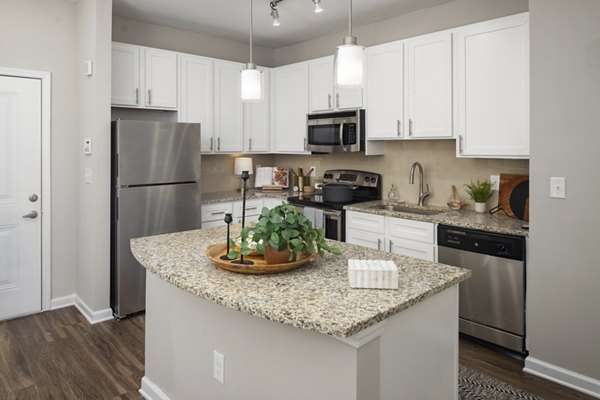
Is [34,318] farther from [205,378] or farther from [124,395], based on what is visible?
[205,378]

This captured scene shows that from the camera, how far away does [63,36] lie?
3719mm

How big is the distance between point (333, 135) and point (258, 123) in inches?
42.5

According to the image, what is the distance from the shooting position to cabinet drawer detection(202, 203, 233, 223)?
4.21 m

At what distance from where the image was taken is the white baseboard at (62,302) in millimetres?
3826

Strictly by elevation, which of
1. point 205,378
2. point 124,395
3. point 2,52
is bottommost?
point 124,395

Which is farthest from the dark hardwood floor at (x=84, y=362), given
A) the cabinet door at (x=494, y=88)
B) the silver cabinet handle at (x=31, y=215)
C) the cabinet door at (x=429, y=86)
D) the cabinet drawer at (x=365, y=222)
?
the cabinet door at (x=429, y=86)

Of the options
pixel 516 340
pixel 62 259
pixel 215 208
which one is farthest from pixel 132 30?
pixel 516 340

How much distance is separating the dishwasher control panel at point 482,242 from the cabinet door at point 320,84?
181cm

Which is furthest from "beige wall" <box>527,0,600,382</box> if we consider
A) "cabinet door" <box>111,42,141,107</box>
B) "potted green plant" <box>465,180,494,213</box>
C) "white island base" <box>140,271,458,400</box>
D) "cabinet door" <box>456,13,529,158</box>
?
"cabinet door" <box>111,42,141,107</box>

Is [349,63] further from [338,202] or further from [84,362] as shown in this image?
[84,362]

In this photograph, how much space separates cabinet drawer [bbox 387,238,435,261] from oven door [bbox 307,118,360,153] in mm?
1011

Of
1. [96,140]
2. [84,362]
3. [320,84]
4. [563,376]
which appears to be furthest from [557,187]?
[96,140]

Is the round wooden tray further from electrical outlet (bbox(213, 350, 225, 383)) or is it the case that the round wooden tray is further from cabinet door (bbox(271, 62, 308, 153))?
cabinet door (bbox(271, 62, 308, 153))

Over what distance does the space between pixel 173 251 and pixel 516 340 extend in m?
2.29
